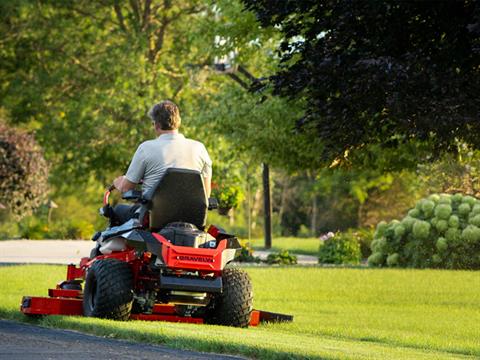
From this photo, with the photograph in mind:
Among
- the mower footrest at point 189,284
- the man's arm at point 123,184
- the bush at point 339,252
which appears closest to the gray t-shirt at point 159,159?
the man's arm at point 123,184

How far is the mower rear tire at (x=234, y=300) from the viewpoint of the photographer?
37.9 feet

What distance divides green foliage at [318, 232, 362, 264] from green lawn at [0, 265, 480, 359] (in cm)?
396

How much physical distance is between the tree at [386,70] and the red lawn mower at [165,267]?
1961 mm

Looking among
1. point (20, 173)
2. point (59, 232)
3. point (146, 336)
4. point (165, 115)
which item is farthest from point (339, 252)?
point (146, 336)

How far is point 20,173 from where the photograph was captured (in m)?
36.2

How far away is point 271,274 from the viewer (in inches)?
866

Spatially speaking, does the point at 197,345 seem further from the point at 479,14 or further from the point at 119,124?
the point at 119,124

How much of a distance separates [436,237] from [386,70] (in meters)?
13.8

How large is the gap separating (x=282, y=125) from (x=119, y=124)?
1742cm

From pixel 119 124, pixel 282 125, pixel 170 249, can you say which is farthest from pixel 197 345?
pixel 119 124

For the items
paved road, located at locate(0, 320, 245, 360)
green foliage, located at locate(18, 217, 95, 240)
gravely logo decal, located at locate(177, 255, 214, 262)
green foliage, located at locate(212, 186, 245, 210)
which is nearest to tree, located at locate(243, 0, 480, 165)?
gravely logo decal, located at locate(177, 255, 214, 262)

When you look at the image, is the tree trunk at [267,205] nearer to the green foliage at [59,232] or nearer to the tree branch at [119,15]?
the green foliage at [59,232]

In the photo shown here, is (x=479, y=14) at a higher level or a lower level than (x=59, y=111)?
lower

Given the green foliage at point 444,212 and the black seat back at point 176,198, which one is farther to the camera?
the green foliage at point 444,212
